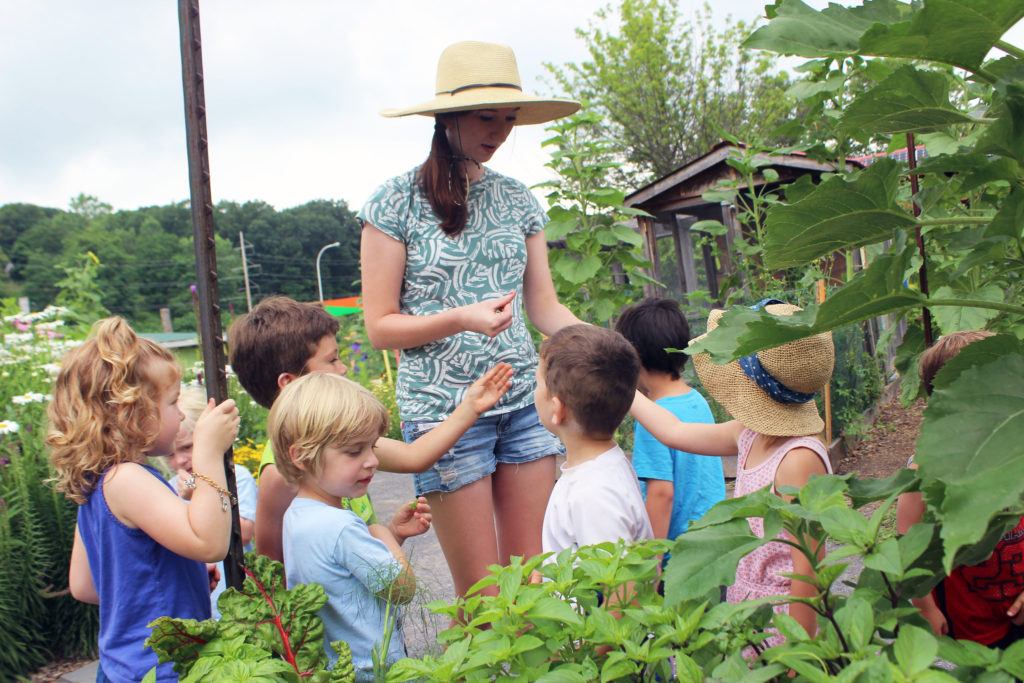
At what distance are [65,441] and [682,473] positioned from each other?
6.02ft

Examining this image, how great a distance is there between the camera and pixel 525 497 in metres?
2.69

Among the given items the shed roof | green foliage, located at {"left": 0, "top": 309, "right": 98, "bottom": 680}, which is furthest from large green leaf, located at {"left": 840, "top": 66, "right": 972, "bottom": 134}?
the shed roof

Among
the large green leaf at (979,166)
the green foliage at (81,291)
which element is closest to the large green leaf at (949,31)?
the large green leaf at (979,166)

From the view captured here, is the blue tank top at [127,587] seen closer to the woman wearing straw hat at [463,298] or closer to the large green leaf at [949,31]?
the woman wearing straw hat at [463,298]

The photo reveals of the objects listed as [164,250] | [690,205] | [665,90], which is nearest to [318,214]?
[164,250]

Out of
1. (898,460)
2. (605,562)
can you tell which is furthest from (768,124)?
(605,562)

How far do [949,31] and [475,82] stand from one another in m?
2.01

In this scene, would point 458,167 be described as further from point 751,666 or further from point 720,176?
point 720,176

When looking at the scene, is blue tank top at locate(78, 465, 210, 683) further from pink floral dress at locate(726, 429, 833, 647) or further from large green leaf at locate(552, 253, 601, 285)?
large green leaf at locate(552, 253, 601, 285)

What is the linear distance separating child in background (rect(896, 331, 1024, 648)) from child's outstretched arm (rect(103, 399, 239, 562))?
59.8 inches

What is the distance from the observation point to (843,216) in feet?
3.14

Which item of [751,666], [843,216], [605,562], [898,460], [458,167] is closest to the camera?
[843,216]

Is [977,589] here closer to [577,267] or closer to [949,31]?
[949,31]

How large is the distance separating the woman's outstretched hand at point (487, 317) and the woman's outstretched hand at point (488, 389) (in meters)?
0.12
